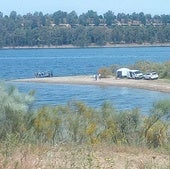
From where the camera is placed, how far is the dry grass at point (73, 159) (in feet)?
25.6

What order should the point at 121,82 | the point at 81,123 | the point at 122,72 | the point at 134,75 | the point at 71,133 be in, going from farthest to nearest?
the point at 122,72 < the point at 134,75 < the point at 121,82 < the point at 81,123 < the point at 71,133

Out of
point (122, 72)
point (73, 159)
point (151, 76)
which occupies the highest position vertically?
point (73, 159)

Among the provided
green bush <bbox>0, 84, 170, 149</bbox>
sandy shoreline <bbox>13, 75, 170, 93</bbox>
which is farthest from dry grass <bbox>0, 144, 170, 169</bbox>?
sandy shoreline <bbox>13, 75, 170, 93</bbox>

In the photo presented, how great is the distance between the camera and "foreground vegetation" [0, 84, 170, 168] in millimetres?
8383

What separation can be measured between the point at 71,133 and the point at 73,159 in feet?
31.7

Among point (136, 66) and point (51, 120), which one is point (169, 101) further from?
point (136, 66)

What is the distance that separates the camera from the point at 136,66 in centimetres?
9500

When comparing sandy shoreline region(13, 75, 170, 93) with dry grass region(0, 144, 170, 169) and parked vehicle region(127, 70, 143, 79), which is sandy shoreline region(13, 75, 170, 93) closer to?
parked vehicle region(127, 70, 143, 79)

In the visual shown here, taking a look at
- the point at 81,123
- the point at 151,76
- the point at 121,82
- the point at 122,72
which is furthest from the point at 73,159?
the point at 122,72

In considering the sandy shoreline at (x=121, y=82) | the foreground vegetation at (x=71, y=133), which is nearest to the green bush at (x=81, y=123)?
the foreground vegetation at (x=71, y=133)

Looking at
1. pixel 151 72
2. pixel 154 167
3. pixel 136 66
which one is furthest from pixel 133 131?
pixel 136 66

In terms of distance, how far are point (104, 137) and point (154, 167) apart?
951 cm

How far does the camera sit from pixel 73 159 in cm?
823

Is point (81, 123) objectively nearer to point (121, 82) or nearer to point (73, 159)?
point (73, 159)
